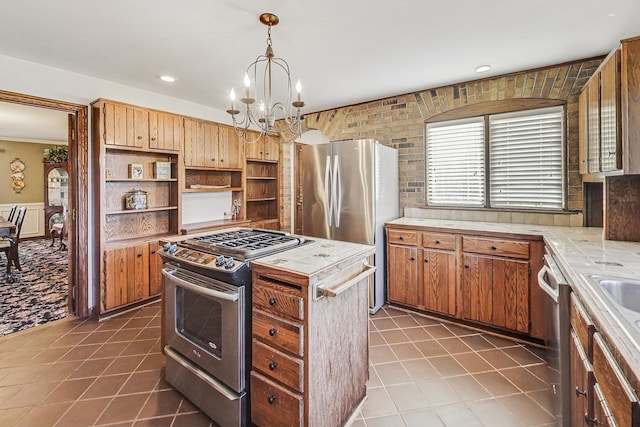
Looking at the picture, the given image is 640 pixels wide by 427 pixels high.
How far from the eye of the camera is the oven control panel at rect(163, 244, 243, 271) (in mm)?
1520

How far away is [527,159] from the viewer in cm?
307

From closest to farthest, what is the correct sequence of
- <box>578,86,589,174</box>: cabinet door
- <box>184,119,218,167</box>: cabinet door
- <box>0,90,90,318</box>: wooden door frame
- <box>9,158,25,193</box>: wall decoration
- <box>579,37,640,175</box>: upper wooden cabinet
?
<box>579,37,640,175</box>: upper wooden cabinet < <box>578,86,589,174</box>: cabinet door < <box>0,90,90,318</box>: wooden door frame < <box>184,119,218,167</box>: cabinet door < <box>9,158,25,193</box>: wall decoration

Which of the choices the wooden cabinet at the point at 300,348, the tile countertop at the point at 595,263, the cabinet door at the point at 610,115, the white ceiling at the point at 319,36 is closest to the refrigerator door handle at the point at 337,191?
the tile countertop at the point at 595,263

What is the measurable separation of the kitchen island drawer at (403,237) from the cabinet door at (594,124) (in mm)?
1487

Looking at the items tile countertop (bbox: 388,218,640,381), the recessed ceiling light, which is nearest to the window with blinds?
tile countertop (bbox: 388,218,640,381)

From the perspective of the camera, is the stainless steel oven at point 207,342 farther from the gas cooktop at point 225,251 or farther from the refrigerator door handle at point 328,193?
the refrigerator door handle at point 328,193

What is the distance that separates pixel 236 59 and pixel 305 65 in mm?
643

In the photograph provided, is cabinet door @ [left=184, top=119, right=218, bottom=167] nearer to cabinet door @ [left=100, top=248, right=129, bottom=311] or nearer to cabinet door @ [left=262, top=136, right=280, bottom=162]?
cabinet door @ [left=262, top=136, right=280, bottom=162]

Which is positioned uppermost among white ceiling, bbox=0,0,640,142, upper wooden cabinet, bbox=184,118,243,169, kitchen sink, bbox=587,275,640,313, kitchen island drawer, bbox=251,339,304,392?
white ceiling, bbox=0,0,640,142

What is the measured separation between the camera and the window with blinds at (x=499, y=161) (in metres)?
2.95

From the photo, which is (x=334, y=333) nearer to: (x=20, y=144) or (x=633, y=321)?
(x=633, y=321)

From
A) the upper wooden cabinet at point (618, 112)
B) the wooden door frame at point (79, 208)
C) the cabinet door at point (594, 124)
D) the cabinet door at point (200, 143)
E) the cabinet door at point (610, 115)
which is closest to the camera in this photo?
the upper wooden cabinet at point (618, 112)

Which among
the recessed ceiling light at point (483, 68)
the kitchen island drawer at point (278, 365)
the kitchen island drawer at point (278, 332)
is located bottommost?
the kitchen island drawer at point (278, 365)

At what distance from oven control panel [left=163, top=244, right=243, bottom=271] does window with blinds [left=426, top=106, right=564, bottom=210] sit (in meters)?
2.83
